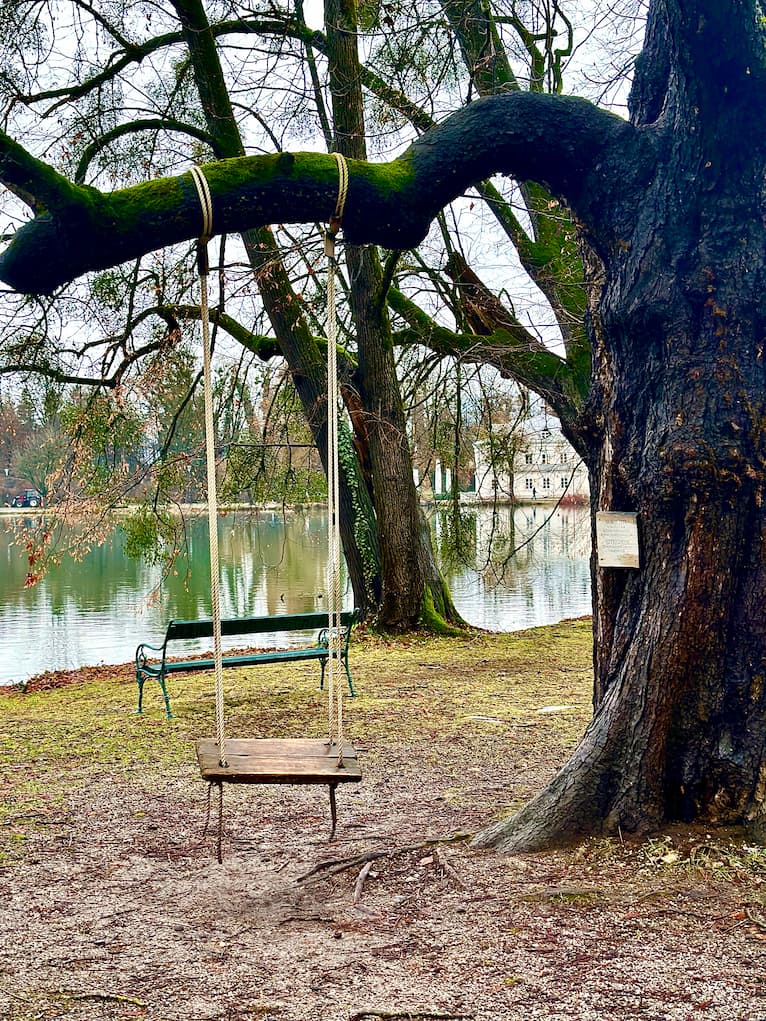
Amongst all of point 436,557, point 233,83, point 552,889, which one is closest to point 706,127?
point 552,889

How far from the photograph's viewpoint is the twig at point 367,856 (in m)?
4.11

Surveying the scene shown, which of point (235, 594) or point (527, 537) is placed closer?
point (527, 537)

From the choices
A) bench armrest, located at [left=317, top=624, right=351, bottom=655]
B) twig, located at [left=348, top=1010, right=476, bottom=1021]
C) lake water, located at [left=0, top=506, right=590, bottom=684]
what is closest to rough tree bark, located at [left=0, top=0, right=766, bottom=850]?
twig, located at [left=348, top=1010, right=476, bottom=1021]

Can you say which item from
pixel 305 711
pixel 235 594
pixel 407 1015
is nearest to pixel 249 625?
pixel 305 711

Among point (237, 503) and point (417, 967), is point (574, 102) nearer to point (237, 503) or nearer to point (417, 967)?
point (417, 967)

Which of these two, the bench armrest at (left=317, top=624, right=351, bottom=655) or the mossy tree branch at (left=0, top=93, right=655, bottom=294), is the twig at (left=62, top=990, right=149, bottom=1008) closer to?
the mossy tree branch at (left=0, top=93, right=655, bottom=294)

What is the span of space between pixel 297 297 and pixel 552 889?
718 centimetres

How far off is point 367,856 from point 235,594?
1497 centimetres

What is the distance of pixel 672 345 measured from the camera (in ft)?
13.2

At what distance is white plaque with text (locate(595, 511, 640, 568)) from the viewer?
4.07 m

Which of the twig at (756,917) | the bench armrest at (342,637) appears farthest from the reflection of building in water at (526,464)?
the twig at (756,917)

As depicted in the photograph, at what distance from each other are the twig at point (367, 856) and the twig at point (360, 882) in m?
0.09

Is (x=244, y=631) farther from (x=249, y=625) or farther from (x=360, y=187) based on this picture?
(x=360, y=187)

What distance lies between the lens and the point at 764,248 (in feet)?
13.2
